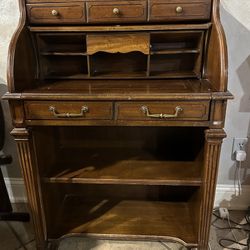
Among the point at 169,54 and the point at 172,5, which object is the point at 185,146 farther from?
the point at 172,5

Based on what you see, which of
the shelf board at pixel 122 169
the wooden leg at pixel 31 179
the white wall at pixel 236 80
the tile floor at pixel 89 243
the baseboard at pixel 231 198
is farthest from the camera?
the baseboard at pixel 231 198

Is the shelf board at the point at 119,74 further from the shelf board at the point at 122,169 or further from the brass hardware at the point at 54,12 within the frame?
the shelf board at the point at 122,169

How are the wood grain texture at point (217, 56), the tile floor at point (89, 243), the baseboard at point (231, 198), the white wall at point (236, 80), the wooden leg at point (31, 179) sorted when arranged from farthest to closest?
the baseboard at point (231, 198) → the tile floor at point (89, 243) → the white wall at point (236, 80) → the wooden leg at point (31, 179) → the wood grain texture at point (217, 56)

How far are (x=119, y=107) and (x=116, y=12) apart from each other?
40 cm

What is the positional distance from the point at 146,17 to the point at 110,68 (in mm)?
311

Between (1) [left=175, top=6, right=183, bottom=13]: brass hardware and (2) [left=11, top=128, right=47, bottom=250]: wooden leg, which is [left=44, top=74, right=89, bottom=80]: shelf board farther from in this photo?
(1) [left=175, top=6, right=183, bottom=13]: brass hardware

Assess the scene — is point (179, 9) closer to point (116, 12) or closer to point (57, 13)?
point (116, 12)

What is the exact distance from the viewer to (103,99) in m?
1.02

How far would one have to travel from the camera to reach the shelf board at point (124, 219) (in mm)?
1358

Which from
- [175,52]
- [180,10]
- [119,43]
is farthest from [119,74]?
[180,10]

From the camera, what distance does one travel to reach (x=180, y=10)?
1.09 metres

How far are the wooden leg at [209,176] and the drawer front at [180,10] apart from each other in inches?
18.9

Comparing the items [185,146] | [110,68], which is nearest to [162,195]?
[185,146]

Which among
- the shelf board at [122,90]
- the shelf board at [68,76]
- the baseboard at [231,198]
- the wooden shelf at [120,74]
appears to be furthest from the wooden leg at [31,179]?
the baseboard at [231,198]
